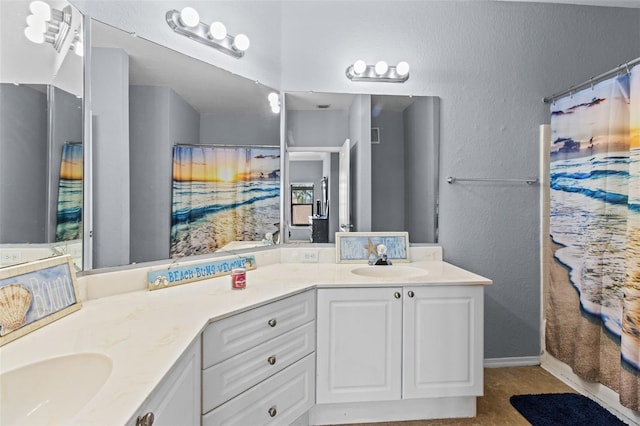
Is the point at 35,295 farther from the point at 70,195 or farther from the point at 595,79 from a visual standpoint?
the point at 595,79

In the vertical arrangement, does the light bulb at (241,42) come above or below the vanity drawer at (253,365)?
above

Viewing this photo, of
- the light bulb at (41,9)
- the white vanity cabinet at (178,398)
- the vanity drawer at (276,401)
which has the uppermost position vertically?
the light bulb at (41,9)

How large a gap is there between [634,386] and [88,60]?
9.59 feet

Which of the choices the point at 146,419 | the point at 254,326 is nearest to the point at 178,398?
the point at 146,419

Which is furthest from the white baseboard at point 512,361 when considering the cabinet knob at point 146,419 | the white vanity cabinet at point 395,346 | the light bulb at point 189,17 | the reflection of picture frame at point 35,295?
the light bulb at point 189,17

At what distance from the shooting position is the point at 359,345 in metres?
1.72

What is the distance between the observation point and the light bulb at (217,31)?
1.80 m

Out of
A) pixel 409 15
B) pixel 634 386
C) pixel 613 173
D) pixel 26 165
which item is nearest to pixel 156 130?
pixel 26 165

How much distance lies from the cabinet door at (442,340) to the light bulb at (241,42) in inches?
63.9

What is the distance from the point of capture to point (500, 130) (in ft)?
7.80

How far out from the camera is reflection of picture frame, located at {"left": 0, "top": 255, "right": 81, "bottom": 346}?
0.99 metres

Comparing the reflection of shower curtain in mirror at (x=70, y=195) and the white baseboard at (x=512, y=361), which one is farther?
the white baseboard at (x=512, y=361)

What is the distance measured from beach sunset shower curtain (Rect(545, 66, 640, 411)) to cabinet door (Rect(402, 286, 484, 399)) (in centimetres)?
69

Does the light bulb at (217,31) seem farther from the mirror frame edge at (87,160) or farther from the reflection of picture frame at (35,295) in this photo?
the reflection of picture frame at (35,295)
